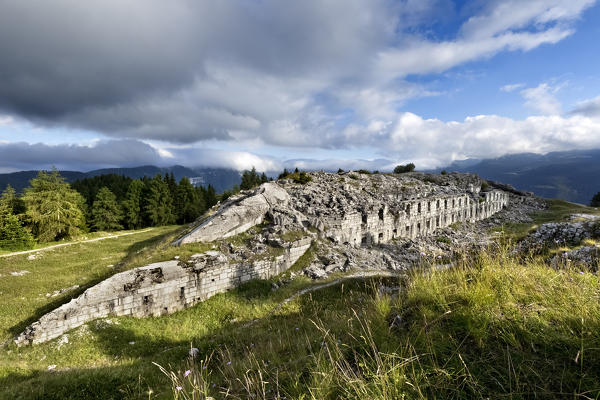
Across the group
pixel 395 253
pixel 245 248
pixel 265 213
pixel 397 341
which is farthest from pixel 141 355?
pixel 395 253

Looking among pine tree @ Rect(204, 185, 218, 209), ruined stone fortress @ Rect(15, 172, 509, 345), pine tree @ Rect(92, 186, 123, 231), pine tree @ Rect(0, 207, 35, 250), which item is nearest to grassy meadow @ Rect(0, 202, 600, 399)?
ruined stone fortress @ Rect(15, 172, 509, 345)

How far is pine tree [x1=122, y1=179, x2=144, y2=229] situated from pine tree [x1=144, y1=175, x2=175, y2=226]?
1.33 metres

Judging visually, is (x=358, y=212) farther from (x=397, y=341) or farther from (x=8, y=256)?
(x=8, y=256)

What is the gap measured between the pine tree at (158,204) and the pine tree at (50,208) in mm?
12668

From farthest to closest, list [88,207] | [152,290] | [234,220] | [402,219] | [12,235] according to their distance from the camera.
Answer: [88,207]
[402,219]
[12,235]
[234,220]
[152,290]

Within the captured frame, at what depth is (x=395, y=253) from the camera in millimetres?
24984

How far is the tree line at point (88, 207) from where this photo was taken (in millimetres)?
32250

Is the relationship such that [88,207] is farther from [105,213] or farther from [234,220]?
[234,220]

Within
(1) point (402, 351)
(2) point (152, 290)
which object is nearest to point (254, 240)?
(2) point (152, 290)

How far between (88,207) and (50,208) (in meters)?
15.6

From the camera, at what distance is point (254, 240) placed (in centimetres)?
1828

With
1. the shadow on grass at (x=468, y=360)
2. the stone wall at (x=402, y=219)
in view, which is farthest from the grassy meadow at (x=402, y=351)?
the stone wall at (x=402, y=219)

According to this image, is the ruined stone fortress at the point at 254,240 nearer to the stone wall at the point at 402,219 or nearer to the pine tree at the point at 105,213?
the stone wall at the point at 402,219

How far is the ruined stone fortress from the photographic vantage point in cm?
1212
